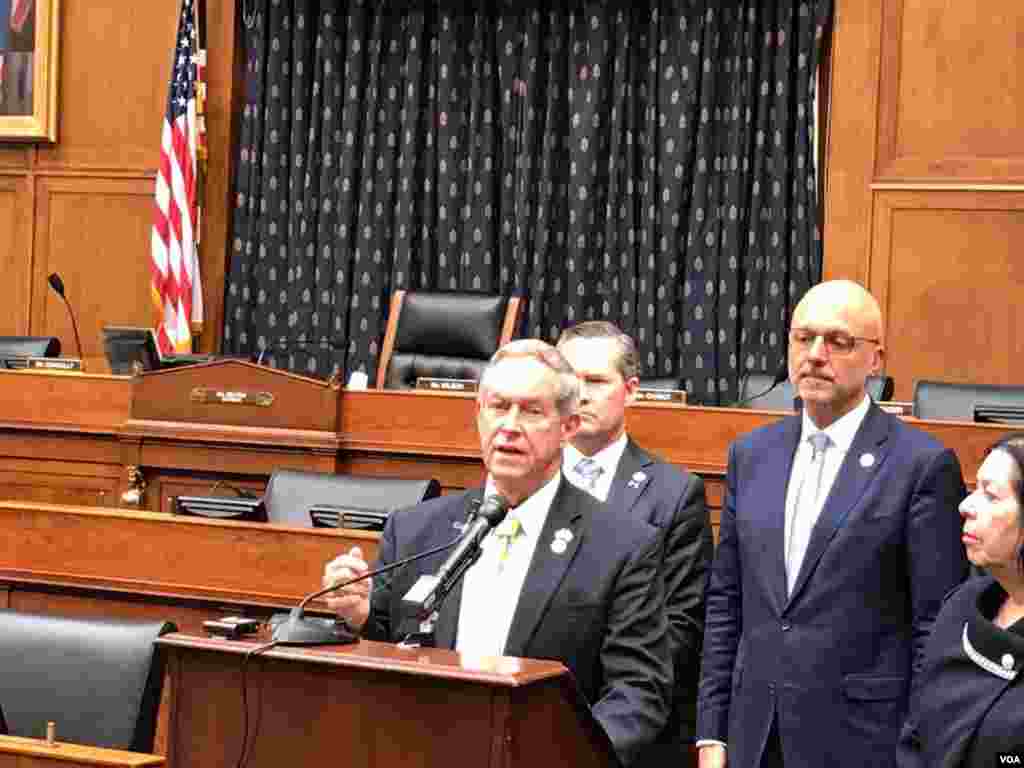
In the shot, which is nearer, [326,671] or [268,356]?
[326,671]

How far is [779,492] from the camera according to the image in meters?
3.80

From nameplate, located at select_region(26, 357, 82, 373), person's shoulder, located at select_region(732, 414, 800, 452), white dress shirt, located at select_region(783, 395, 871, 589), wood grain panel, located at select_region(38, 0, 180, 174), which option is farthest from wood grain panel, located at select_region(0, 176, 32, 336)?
white dress shirt, located at select_region(783, 395, 871, 589)

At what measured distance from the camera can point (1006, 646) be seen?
320 centimetres

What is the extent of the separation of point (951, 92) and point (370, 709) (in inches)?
263

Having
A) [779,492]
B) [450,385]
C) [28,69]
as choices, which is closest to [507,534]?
[779,492]

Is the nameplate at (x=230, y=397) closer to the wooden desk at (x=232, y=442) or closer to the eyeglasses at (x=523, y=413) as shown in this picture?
the wooden desk at (x=232, y=442)

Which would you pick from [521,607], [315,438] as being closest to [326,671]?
[521,607]

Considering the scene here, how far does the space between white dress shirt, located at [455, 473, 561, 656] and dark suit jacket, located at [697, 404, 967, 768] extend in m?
0.67

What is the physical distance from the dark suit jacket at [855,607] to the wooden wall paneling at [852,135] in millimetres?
5225

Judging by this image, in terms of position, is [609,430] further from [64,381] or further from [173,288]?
[173,288]

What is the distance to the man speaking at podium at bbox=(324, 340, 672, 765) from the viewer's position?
10.4 ft

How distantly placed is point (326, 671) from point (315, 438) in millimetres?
4144

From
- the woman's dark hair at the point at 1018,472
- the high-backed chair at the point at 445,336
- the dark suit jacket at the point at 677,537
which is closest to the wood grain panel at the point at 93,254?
the high-backed chair at the point at 445,336

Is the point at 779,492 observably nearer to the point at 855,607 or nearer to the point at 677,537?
the point at 855,607
